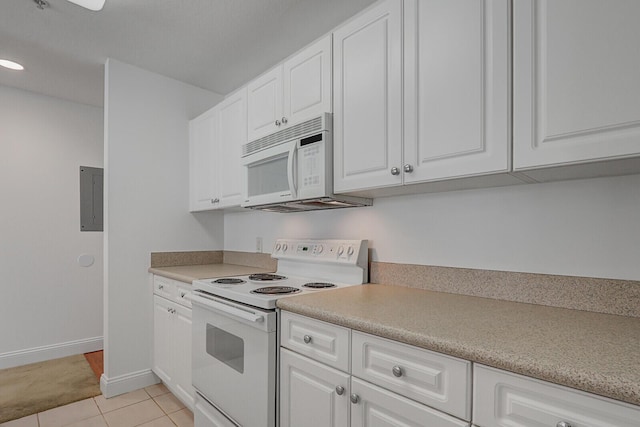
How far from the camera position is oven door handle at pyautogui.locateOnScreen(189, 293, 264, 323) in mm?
1496

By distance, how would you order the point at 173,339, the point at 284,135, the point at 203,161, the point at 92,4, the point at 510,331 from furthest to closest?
the point at 203,161 → the point at 173,339 → the point at 284,135 → the point at 92,4 → the point at 510,331

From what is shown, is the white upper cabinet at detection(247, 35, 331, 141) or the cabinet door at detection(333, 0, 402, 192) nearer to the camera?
the cabinet door at detection(333, 0, 402, 192)

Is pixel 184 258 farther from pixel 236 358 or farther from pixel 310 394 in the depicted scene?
pixel 310 394

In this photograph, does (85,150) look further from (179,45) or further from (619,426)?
(619,426)

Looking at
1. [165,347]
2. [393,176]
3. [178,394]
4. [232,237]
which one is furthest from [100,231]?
[393,176]

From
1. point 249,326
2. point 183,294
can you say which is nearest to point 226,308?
point 249,326

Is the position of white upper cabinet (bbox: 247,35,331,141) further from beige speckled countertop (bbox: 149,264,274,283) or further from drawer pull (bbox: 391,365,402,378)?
drawer pull (bbox: 391,365,402,378)

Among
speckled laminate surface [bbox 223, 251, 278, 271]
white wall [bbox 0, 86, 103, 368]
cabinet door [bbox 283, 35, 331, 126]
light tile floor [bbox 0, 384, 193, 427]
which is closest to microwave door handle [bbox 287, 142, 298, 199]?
cabinet door [bbox 283, 35, 331, 126]

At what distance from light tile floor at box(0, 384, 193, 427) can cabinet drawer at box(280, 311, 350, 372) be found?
1262 millimetres

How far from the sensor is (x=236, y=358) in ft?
5.48

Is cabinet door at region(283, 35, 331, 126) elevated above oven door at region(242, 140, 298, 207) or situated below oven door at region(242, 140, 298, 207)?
above

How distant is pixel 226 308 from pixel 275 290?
24 cm

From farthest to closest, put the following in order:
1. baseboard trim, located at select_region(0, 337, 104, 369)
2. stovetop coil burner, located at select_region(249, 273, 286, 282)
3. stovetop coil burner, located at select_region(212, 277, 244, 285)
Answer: baseboard trim, located at select_region(0, 337, 104, 369), stovetop coil burner, located at select_region(249, 273, 286, 282), stovetop coil burner, located at select_region(212, 277, 244, 285)

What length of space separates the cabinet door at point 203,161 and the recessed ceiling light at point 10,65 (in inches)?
49.5
